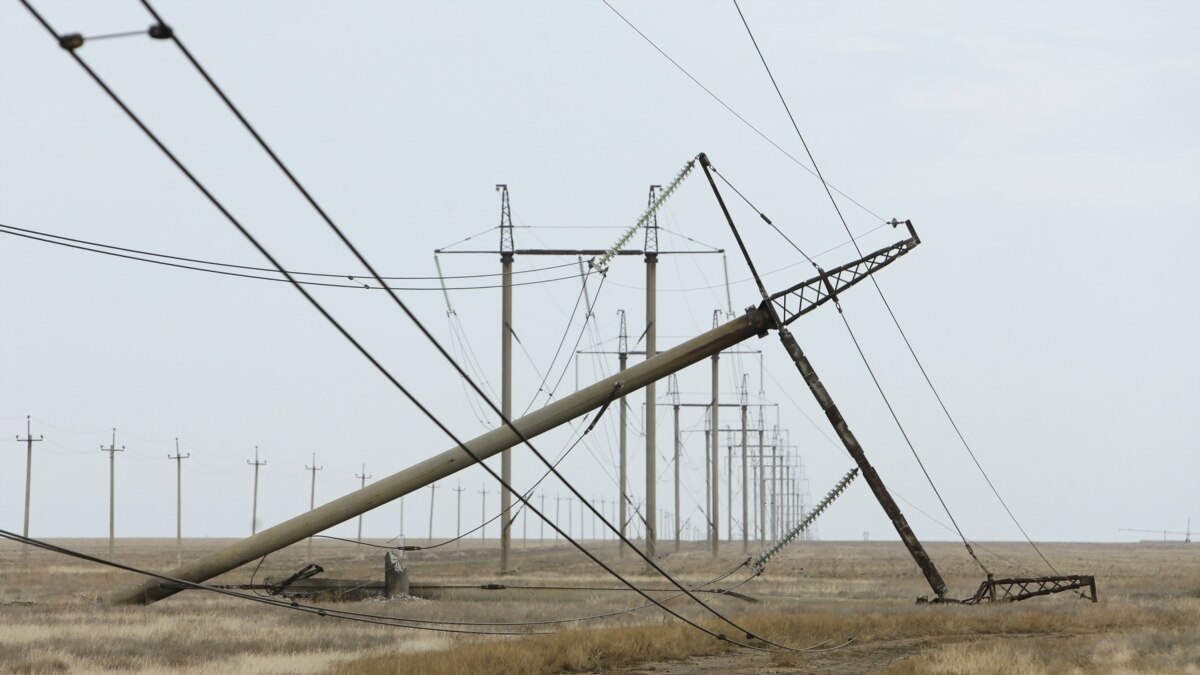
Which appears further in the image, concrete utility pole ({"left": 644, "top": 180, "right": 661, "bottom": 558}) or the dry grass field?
concrete utility pole ({"left": 644, "top": 180, "right": 661, "bottom": 558})

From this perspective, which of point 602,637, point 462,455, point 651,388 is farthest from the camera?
point 651,388

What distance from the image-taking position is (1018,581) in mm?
31984

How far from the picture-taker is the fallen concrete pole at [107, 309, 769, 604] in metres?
22.5

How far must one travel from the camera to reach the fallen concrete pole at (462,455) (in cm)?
2247

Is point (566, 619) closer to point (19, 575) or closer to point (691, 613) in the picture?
point (691, 613)

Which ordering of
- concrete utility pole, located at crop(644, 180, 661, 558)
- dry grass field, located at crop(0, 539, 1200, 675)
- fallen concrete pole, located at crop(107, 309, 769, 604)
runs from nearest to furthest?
dry grass field, located at crop(0, 539, 1200, 675) < fallen concrete pole, located at crop(107, 309, 769, 604) < concrete utility pole, located at crop(644, 180, 661, 558)

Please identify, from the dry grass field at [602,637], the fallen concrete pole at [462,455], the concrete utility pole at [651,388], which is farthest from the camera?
the concrete utility pole at [651,388]

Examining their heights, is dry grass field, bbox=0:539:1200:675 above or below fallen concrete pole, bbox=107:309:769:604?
below

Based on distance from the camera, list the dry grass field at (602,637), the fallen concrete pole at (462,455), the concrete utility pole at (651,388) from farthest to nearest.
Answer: the concrete utility pole at (651,388)
the fallen concrete pole at (462,455)
the dry grass field at (602,637)

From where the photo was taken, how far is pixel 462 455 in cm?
2208

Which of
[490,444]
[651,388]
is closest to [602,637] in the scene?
[490,444]

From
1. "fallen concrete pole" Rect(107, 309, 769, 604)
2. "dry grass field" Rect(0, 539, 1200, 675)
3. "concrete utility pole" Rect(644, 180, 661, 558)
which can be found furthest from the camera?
"concrete utility pole" Rect(644, 180, 661, 558)

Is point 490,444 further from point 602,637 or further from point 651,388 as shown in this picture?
point 651,388

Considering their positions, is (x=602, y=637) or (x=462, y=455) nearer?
(x=462, y=455)
